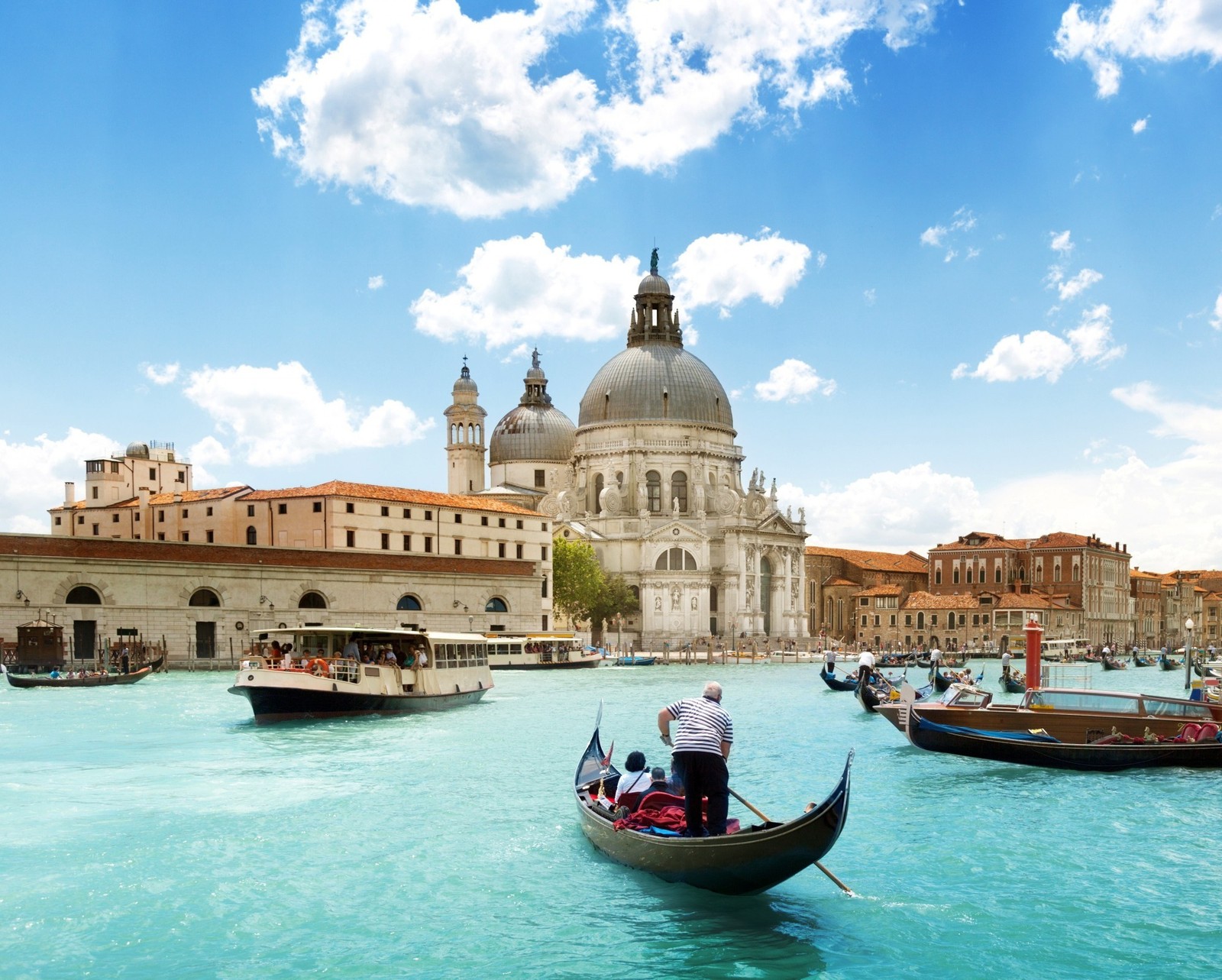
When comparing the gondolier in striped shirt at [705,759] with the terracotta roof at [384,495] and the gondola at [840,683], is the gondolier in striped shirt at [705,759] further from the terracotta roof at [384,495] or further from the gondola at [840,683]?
the terracotta roof at [384,495]

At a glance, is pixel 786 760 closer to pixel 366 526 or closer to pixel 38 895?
pixel 38 895

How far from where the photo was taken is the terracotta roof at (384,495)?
56.1 meters

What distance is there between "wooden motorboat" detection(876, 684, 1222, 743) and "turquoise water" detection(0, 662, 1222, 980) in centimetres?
92

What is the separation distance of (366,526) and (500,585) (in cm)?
724

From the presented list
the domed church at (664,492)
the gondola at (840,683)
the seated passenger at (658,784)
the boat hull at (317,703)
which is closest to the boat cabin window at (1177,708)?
the seated passenger at (658,784)

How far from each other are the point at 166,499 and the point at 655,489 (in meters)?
35.1

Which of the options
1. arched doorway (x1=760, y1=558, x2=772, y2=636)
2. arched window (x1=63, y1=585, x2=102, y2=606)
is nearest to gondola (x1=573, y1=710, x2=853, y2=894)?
arched window (x1=63, y1=585, x2=102, y2=606)

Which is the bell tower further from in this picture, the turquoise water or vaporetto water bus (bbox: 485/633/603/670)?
the turquoise water

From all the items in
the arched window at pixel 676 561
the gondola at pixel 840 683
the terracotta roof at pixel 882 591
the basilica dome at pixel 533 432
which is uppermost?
the basilica dome at pixel 533 432

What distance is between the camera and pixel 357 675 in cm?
3003

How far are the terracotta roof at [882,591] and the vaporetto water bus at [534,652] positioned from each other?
145ft

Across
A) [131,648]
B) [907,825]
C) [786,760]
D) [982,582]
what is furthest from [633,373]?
[907,825]

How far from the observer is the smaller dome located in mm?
91812

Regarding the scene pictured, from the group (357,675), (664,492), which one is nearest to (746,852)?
(357,675)
